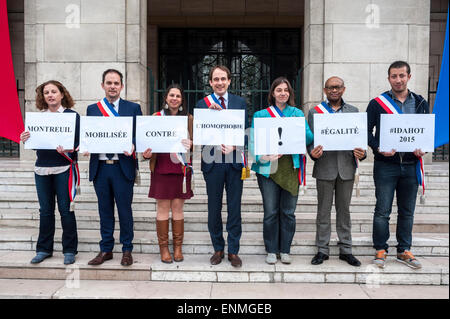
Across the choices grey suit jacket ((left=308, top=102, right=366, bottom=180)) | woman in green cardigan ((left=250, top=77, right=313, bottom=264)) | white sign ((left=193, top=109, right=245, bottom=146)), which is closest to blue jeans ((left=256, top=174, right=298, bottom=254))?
woman in green cardigan ((left=250, top=77, right=313, bottom=264))

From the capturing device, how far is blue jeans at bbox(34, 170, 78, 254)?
4.23 m

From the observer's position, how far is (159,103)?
37.7 ft

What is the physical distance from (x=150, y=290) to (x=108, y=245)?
2.74ft

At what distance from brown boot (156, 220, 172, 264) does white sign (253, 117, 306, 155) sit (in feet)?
4.52

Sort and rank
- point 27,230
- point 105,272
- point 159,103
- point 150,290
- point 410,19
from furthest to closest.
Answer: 1. point 159,103
2. point 410,19
3. point 27,230
4. point 105,272
5. point 150,290

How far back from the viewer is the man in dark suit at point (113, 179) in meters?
4.16

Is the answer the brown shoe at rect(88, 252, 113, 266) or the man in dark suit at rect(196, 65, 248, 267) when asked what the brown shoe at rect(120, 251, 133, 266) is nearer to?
the brown shoe at rect(88, 252, 113, 266)

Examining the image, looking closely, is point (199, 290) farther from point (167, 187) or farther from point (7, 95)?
point (7, 95)

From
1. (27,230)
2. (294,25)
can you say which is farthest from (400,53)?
(27,230)

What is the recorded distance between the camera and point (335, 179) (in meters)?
4.22

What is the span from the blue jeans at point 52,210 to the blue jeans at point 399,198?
361 centimetres

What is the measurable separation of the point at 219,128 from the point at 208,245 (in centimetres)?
159

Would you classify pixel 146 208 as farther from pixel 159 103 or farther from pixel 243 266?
pixel 159 103

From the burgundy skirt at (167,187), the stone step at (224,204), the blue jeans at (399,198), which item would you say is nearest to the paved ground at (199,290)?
the blue jeans at (399,198)
